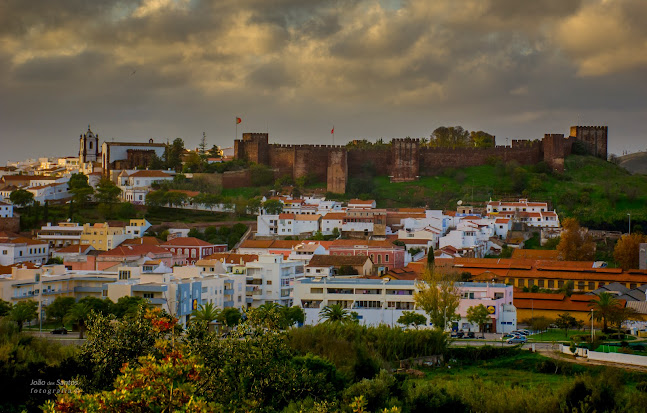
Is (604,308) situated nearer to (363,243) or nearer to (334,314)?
(334,314)

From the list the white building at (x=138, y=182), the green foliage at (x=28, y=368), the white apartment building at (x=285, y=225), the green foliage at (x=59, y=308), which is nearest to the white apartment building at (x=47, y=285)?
the green foliage at (x=59, y=308)

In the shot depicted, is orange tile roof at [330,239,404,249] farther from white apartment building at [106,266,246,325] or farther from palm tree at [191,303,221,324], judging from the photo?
palm tree at [191,303,221,324]

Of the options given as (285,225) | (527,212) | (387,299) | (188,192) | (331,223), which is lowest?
(387,299)

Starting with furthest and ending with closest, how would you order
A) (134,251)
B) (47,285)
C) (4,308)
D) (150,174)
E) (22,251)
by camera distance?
(150,174), (22,251), (134,251), (47,285), (4,308)

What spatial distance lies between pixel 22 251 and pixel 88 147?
28207mm

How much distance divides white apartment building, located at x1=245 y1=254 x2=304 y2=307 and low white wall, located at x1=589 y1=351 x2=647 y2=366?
1396 cm

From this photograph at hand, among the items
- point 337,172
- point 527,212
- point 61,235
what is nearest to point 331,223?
point 527,212

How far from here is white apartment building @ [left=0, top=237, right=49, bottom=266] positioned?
1829 inches

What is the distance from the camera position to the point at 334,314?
32.7 m

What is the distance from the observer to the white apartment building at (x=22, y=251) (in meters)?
46.5

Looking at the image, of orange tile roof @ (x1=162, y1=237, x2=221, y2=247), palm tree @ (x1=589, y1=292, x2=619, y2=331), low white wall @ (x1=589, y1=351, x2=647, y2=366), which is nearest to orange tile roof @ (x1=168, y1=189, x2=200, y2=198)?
orange tile roof @ (x1=162, y1=237, x2=221, y2=247)

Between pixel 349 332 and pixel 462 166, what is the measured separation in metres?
42.2

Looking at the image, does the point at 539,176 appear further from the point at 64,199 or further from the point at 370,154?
the point at 64,199

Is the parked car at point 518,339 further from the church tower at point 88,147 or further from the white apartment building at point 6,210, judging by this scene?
the church tower at point 88,147
